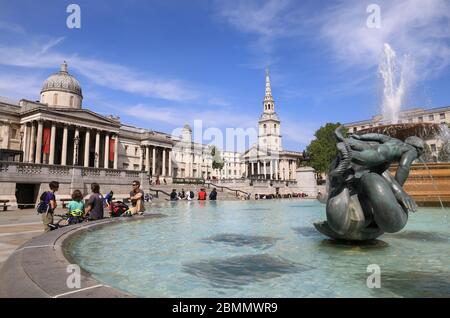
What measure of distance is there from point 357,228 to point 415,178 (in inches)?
503

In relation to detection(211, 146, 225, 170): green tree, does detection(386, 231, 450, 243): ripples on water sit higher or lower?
lower

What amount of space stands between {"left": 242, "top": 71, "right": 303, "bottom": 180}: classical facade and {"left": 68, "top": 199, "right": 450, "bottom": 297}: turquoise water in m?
101

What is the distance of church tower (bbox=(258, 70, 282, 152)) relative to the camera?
121 meters

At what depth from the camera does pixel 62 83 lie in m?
55.3

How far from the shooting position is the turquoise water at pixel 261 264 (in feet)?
11.4

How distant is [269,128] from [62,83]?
79.7m

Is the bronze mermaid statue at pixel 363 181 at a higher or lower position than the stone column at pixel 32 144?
lower

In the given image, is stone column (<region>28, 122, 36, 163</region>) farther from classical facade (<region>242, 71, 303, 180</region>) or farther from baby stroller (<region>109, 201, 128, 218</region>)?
classical facade (<region>242, 71, 303, 180</region>)

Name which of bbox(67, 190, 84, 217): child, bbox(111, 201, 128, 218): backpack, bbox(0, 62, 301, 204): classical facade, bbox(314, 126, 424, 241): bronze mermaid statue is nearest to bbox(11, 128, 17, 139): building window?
bbox(0, 62, 301, 204): classical facade

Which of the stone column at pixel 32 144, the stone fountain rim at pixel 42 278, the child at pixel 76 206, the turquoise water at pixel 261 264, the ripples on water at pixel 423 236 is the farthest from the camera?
the stone column at pixel 32 144

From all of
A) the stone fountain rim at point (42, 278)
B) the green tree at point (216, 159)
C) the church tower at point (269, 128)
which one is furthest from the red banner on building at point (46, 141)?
the church tower at point (269, 128)

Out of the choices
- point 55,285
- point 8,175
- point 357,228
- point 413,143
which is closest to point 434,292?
point 357,228

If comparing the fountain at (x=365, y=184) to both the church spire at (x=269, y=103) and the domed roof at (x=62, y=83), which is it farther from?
the church spire at (x=269, y=103)

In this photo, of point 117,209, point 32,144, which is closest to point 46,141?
point 32,144
